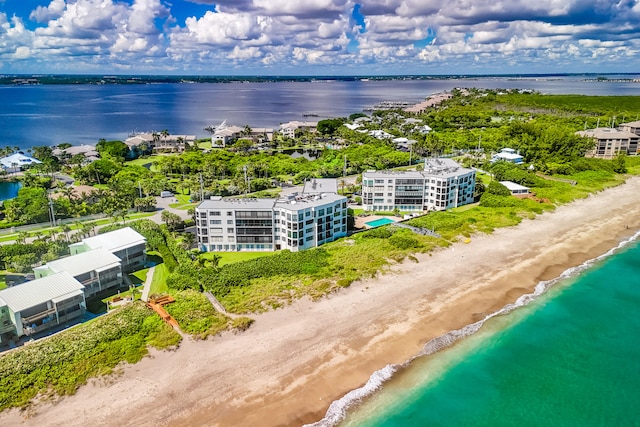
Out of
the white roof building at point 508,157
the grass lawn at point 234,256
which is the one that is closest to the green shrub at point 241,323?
the grass lawn at point 234,256

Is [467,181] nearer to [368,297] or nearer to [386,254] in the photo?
[386,254]

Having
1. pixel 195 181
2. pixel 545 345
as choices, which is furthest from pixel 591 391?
pixel 195 181

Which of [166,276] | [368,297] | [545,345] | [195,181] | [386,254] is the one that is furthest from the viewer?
[195,181]

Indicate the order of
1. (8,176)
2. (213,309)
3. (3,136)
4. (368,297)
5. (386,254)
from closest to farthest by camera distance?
(213,309) < (368,297) < (386,254) < (8,176) < (3,136)

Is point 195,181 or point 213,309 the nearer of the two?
point 213,309

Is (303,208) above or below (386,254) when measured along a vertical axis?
above

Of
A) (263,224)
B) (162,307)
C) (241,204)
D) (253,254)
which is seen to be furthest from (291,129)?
(162,307)
